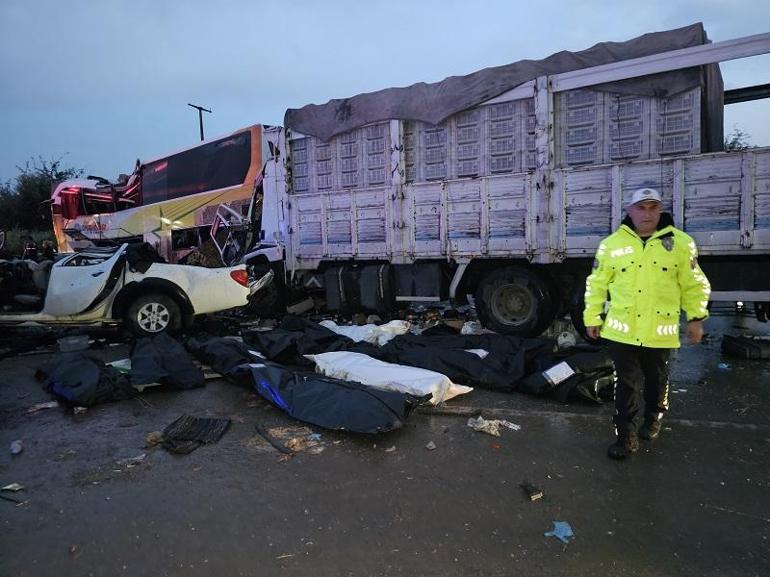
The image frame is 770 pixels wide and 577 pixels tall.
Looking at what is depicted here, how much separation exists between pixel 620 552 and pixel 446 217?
4.96 meters

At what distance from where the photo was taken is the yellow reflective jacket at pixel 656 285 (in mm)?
3068

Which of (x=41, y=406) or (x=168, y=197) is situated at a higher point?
(x=168, y=197)

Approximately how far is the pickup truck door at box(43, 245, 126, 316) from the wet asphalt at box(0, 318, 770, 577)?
281 cm

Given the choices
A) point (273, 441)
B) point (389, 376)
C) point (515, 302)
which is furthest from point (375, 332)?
point (273, 441)

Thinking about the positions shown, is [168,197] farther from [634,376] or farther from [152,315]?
[634,376]

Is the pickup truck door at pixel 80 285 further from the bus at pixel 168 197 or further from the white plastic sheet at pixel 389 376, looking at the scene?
the white plastic sheet at pixel 389 376

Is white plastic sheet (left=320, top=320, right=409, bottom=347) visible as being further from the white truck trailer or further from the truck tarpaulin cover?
the truck tarpaulin cover

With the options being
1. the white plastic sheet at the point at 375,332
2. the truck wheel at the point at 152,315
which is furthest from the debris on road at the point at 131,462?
the truck wheel at the point at 152,315

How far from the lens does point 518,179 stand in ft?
20.5

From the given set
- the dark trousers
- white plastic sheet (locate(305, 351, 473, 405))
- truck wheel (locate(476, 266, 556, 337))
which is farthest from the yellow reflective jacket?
truck wheel (locate(476, 266, 556, 337))

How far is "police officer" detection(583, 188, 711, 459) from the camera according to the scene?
3.07 meters

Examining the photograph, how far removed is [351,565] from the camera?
2240 millimetres

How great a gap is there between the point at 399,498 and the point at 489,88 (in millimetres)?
5203

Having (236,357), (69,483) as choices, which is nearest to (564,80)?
(236,357)
